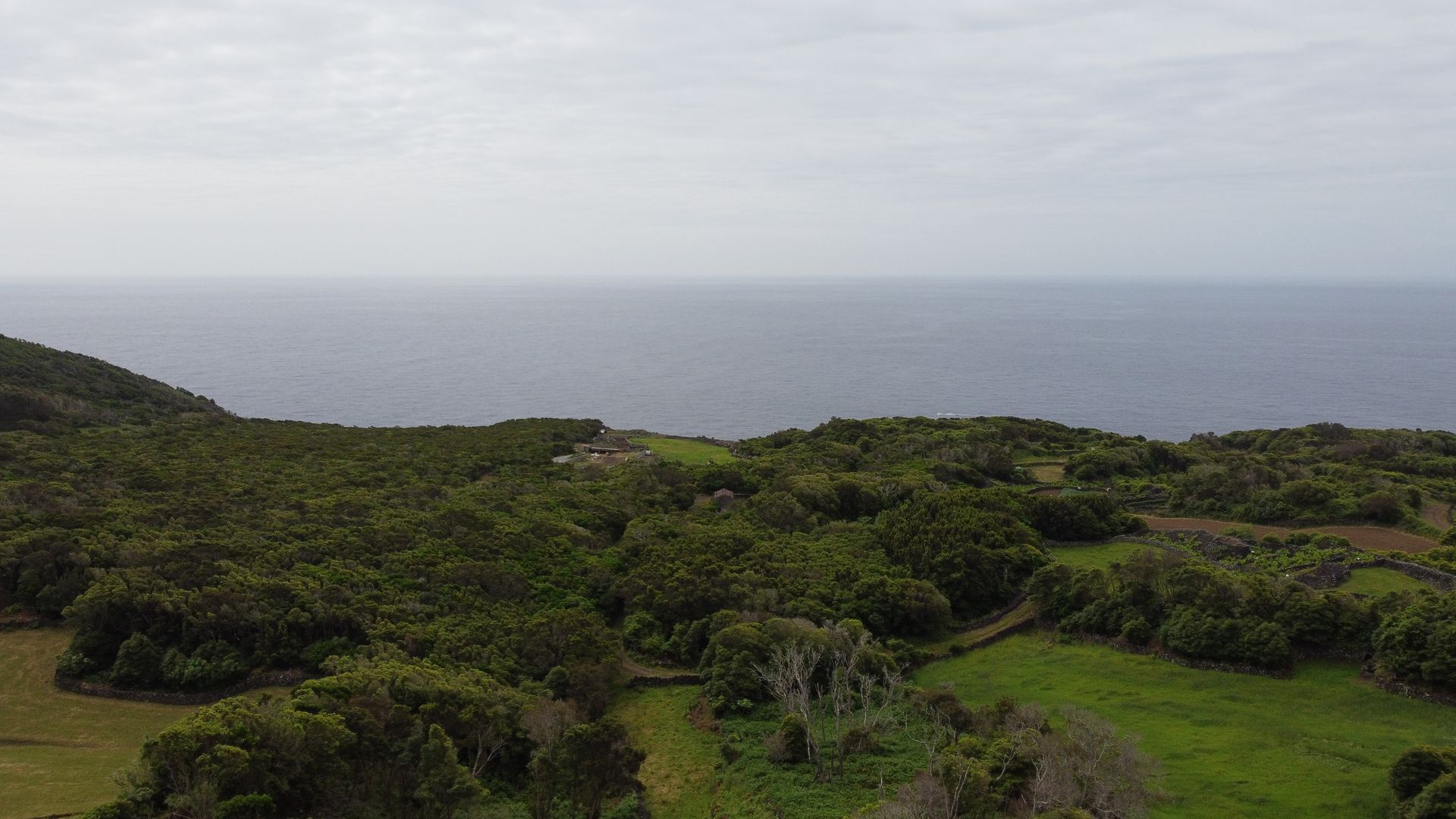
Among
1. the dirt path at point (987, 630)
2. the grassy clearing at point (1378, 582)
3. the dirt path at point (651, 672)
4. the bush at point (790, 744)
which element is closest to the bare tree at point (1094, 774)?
the bush at point (790, 744)

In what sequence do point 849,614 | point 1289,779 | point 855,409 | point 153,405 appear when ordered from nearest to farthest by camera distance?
point 1289,779 → point 849,614 → point 153,405 → point 855,409

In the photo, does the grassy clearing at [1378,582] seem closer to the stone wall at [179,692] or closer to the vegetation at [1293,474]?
the vegetation at [1293,474]

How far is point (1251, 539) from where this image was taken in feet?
124

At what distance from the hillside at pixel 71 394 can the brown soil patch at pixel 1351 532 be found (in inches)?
2492

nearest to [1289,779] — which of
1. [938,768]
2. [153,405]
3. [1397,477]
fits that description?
[938,768]

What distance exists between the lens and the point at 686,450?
6084cm

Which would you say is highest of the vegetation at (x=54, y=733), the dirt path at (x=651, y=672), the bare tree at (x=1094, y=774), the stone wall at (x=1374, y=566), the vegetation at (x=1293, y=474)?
the vegetation at (x=1293, y=474)

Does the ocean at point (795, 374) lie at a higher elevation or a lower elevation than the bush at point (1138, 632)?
higher

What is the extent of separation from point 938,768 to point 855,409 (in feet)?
278

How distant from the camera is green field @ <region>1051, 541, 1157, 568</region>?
3647 centimetres

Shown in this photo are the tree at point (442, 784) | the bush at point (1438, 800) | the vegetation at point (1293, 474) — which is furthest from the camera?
the vegetation at point (1293, 474)

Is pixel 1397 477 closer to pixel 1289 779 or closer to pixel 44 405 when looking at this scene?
pixel 1289 779

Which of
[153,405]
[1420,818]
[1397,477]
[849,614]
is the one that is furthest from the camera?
[153,405]

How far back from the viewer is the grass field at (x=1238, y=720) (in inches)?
758
